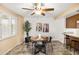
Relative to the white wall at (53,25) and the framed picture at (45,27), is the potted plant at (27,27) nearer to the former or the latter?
the white wall at (53,25)

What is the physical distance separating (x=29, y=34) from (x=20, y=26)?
0.85 ft

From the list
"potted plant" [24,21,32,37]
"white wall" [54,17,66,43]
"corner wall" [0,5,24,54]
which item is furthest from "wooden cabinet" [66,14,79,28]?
"corner wall" [0,5,24,54]

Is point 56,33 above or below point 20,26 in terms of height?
below

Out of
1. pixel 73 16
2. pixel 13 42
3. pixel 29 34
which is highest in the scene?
pixel 73 16

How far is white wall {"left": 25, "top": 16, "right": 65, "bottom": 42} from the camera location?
2207 millimetres

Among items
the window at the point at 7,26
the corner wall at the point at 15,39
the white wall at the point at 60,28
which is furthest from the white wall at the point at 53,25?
the window at the point at 7,26

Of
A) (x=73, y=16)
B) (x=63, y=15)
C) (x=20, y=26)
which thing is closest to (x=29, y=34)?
(x=20, y=26)

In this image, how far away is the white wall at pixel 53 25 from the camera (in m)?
2.21

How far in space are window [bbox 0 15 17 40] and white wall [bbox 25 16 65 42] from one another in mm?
343

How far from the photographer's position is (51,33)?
7.56 ft

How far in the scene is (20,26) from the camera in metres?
2.34

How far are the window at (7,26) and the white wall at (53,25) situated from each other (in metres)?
0.34

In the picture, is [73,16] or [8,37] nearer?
[73,16]

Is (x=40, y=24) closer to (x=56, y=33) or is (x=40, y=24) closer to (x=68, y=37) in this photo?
(x=56, y=33)
